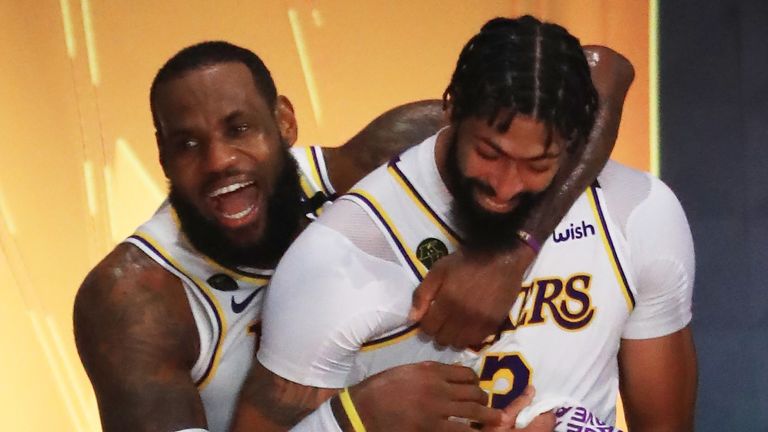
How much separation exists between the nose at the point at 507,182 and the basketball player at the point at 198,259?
0.16m

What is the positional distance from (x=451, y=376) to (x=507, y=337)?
0.34ft

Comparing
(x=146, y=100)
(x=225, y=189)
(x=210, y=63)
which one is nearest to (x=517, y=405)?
(x=225, y=189)

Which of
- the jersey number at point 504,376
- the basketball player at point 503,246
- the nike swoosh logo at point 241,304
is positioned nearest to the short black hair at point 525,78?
the basketball player at point 503,246

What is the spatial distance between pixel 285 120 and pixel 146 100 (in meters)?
1.21

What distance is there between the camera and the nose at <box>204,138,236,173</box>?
1301mm

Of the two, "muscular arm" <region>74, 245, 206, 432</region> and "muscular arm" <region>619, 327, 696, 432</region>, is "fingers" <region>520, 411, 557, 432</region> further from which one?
"muscular arm" <region>74, 245, 206, 432</region>

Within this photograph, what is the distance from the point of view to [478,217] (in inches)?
46.0

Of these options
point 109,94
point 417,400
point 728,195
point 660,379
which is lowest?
point 728,195

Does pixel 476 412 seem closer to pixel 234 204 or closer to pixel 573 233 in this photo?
pixel 573 233

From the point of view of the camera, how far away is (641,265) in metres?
1.23

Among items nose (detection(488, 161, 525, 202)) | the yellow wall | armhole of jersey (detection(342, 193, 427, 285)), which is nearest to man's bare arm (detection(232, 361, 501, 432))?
armhole of jersey (detection(342, 193, 427, 285))

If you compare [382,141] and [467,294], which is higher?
[382,141]

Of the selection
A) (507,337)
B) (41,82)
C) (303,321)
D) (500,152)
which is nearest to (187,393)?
(303,321)

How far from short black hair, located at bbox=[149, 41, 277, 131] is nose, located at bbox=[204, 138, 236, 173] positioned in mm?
98
